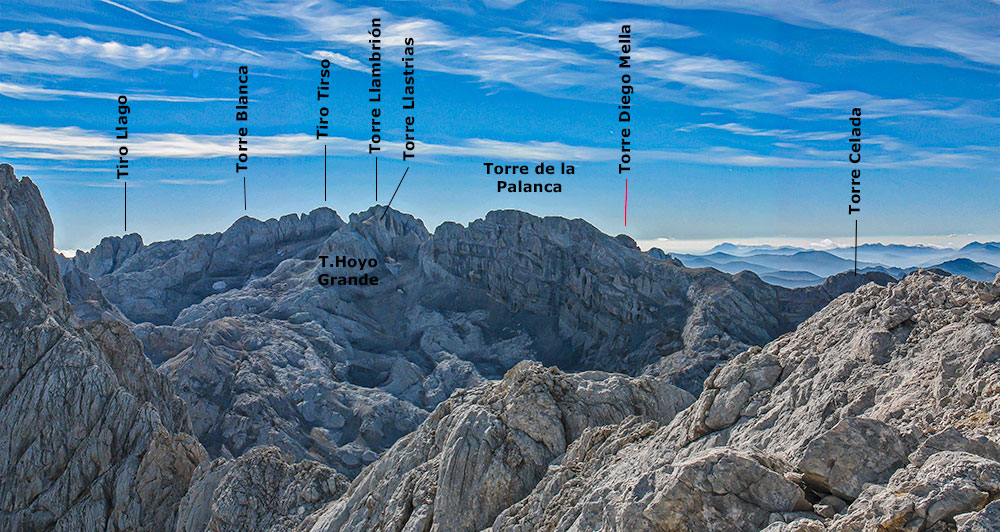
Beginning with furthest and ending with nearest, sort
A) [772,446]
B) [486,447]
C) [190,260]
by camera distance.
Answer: [190,260] → [486,447] → [772,446]

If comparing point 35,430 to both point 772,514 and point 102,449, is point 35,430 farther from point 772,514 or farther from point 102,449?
point 772,514

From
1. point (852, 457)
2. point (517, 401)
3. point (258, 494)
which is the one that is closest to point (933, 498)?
point (852, 457)

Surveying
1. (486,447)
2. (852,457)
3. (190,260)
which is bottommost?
(190,260)

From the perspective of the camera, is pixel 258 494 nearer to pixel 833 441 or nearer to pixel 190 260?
pixel 833 441

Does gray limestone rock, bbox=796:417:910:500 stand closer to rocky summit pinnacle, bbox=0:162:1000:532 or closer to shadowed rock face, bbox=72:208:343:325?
rocky summit pinnacle, bbox=0:162:1000:532

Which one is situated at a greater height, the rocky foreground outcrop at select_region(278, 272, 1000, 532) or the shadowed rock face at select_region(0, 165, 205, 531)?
the rocky foreground outcrop at select_region(278, 272, 1000, 532)

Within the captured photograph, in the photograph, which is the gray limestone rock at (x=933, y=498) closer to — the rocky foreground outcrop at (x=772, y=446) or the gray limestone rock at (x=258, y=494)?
the rocky foreground outcrop at (x=772, y=446)

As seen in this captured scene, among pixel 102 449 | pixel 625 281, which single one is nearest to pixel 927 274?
pixel 102 449

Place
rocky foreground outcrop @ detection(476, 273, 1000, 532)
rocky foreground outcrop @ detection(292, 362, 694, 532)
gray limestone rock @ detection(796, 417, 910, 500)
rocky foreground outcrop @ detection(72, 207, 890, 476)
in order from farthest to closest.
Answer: rocky foreground outcrop @ detection(72, 207, 890, 476) → rocky foreground outcrop @ detection(292, 362, 694, 532) → gray limestone rock @ detection(796, 417, 910, 500) → rocky foreground outcrop @ detection(476, 273, 1000, 532)

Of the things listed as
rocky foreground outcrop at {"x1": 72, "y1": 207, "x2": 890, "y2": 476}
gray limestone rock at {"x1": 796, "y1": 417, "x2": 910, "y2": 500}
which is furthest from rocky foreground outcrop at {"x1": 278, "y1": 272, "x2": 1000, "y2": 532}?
rocky foreground outcrop at {"x1": 72, "y1": 207, "x2": 890, "y2": 476}
